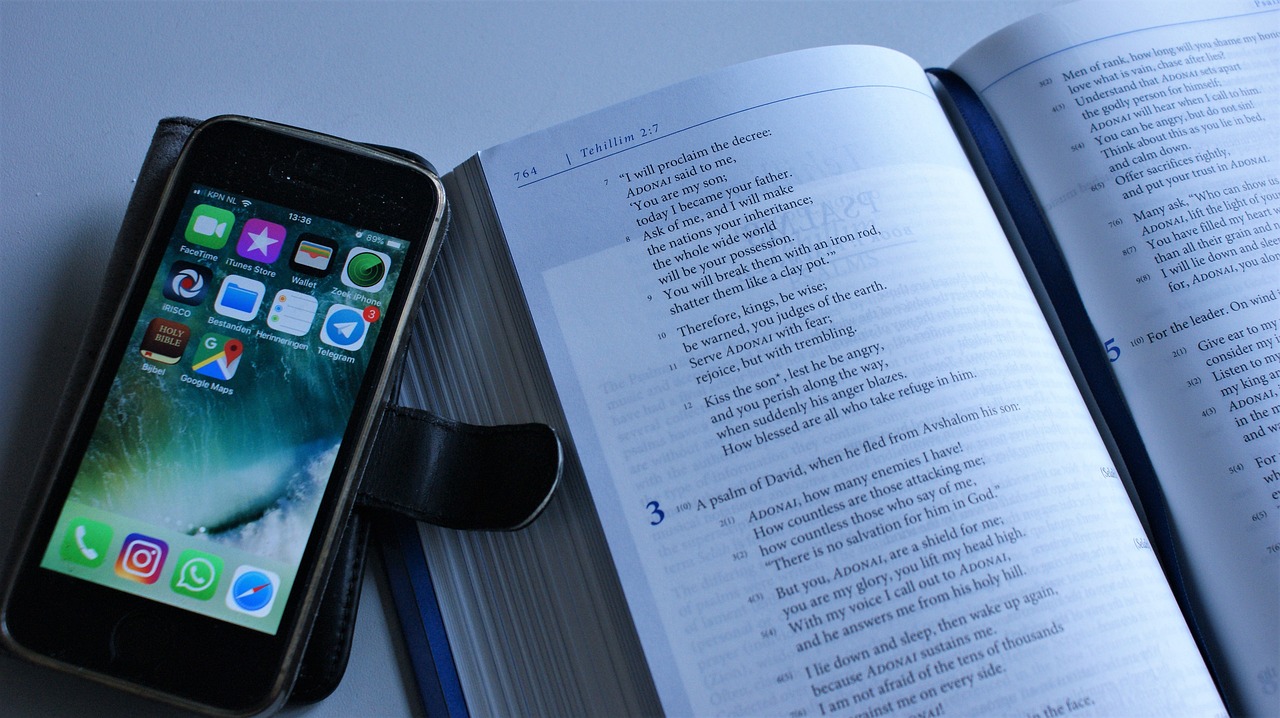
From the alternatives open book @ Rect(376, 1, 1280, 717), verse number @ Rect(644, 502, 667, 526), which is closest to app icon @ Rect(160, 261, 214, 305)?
open book @ Rect(376, 1, 1280, 717)

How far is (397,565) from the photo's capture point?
16.5 inches

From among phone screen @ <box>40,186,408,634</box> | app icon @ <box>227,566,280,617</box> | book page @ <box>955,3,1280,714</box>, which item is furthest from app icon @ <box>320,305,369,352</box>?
book page @ <box>955,3,1280,714</box>

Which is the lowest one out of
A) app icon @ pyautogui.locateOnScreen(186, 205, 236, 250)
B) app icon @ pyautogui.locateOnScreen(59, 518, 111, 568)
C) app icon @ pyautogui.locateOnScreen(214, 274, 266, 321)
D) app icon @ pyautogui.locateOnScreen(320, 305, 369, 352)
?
A: app icon @ pyautogui.locateOnScreen(59, 518, 111, 568)

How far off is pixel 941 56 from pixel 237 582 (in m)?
0.54

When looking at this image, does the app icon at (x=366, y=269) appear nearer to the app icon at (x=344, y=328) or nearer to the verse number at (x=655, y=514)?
the app icon at (x=344, y=328)

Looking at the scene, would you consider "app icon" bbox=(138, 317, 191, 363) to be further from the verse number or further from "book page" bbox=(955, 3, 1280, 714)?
"book page" bbox=(955, 3, 1280, 714)

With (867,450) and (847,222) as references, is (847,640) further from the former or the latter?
(847,222)

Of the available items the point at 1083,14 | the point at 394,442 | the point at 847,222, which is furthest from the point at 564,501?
the point at 1083,14

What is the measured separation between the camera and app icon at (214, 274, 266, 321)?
41 cm

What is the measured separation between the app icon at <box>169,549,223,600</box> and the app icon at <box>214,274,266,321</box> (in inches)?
4.6

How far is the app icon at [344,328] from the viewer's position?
1.34 ft

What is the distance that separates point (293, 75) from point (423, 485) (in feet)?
1.00

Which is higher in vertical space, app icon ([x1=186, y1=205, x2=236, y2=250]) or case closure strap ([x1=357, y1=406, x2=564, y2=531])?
app icon ([x1=186, y1=205, x2=236, y2=250])

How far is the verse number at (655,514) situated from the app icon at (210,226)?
26cm
